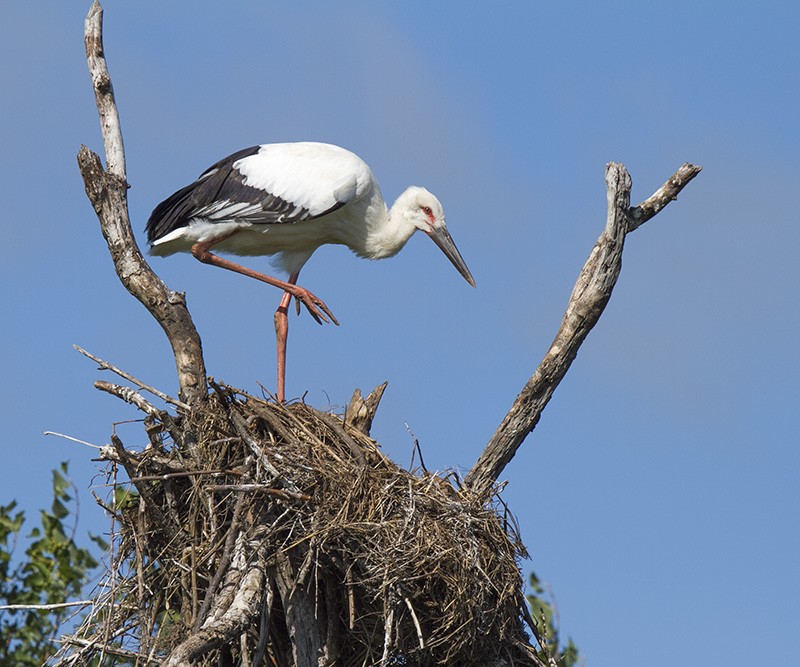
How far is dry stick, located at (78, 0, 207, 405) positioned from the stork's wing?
5.36ft

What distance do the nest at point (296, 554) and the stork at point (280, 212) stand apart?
6.83 ft

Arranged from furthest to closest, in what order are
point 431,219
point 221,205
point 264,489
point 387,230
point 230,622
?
point 431,219
point 387,230
point 221,205
point 264,489
point 230,622

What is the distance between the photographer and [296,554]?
688 centimetres

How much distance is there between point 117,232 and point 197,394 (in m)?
1.09

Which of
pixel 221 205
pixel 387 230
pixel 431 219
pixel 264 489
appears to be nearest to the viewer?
pixel 264 489

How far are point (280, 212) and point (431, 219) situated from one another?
58.3 inches

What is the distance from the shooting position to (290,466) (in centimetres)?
692

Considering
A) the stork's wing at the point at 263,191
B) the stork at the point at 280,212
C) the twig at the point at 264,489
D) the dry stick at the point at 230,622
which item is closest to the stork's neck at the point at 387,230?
the stork at the point at 280,212

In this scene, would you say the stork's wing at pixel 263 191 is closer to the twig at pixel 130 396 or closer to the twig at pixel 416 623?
the twig at pixel 130 396

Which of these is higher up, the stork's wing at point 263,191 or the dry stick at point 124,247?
the stork's wing at point 263,191

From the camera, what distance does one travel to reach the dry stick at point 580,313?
24.6 feet

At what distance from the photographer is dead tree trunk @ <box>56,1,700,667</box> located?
675 cm

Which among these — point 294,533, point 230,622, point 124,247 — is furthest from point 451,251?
point 230,622

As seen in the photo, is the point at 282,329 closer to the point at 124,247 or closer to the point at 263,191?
the point at 263,191
